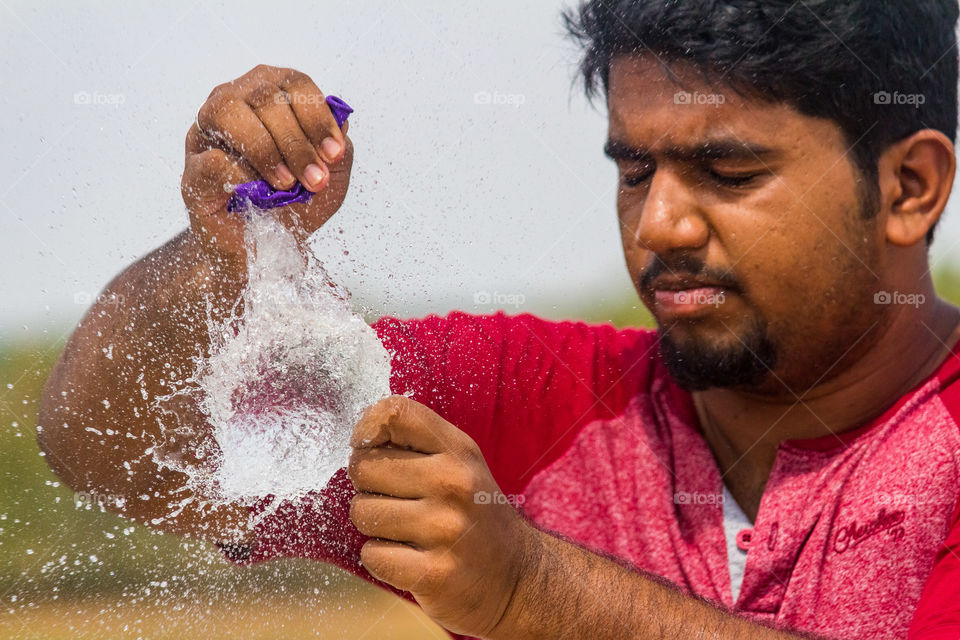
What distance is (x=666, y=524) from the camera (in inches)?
58.1

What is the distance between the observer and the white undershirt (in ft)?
4.60

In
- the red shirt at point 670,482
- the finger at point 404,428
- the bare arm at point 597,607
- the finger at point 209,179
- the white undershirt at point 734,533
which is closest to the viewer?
the finger at point 404,428

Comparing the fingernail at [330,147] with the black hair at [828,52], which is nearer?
the fingernail at [330,147]

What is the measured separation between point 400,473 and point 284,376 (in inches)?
12.6

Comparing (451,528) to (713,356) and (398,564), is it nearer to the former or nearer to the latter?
(398,564)

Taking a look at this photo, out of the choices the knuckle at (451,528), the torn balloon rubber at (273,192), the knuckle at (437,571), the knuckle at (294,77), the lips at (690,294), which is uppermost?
the knuckle at (294,77)

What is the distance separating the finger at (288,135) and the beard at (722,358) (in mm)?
572

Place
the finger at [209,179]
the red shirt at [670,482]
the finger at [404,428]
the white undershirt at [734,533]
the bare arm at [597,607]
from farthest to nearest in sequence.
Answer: the white undershirt at [734,533] < the red shirt at [670,482] < the finger at [209,179] < the bare arm at [597,607] < the finger at [404,428]

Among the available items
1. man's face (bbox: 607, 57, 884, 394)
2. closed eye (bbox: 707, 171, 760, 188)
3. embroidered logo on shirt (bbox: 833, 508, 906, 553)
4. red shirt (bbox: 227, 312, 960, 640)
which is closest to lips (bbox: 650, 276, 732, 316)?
man's face (bbox: 607, 57, 884, 394)

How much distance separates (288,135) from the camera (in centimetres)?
115

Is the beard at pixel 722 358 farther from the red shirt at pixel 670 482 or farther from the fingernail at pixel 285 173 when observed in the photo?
the fingernail at pixel 285 173

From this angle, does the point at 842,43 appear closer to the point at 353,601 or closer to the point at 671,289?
the point at 671,289

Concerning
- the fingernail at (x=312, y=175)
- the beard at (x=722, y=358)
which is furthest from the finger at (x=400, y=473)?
the beard at (x=722, y=358)

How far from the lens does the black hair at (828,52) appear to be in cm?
136
